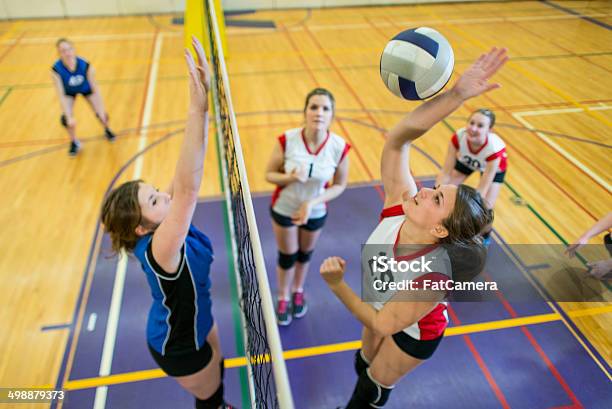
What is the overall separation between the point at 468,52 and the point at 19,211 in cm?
845

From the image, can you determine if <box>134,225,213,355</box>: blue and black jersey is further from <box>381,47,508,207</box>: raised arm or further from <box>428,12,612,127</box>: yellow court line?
<box>428,12,612,127</box>: yellow court line

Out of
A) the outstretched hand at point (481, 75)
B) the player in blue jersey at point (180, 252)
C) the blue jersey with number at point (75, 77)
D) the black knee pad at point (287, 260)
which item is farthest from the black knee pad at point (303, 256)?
the blue jersey with number at point (75, 77)

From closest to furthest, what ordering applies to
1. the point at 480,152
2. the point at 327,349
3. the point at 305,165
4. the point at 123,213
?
1. the point at 123,213
2. the point at 305,165
3. the point at 327,349
4. the point at 480,152

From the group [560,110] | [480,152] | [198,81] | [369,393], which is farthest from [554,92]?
[198,81]

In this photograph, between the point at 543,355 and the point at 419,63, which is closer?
the point at 419,63

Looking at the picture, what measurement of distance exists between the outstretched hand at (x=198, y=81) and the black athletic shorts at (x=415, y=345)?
60.0 inches

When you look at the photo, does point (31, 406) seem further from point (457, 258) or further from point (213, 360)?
point (457, 258)

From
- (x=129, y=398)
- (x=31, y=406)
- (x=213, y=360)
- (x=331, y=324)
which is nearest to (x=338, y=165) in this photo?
(x=331, y=324)

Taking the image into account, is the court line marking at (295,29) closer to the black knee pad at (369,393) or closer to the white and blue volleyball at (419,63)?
the white and blue volleyball at (419,63)

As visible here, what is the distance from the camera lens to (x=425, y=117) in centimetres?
191

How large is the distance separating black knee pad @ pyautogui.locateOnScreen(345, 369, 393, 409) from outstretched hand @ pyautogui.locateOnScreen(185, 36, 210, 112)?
1.76 meters

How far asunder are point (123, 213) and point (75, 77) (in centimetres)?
450

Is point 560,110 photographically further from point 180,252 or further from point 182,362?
point 182,362

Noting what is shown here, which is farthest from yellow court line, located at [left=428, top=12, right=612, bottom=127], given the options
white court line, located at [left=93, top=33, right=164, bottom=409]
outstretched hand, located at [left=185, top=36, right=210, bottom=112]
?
white court line, located at [left=93, top=33, right=164, bottom=409]
